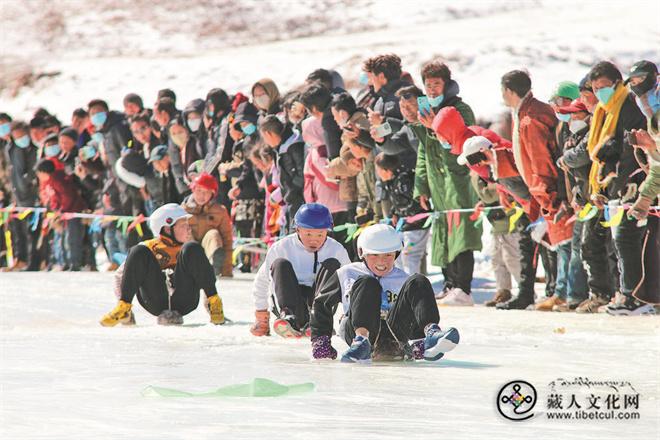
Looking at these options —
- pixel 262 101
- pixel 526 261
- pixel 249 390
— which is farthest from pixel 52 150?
pixel 249 390

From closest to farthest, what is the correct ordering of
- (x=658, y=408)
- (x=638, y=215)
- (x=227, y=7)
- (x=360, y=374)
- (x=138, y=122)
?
(x=658, y=408)
(x=360, y=374)
(x=638, y=215)
(x=138, y=122)
(x=227, y=7)

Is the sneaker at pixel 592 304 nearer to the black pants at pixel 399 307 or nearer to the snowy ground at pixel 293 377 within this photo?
the snowy ground at pixel 293 377

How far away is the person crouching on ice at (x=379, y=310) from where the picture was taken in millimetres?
7824

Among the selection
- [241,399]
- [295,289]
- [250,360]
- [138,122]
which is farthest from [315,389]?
[138,122]

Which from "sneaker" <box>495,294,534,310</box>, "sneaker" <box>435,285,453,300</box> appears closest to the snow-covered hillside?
"sneaker" <box>435,285,453,300</box>

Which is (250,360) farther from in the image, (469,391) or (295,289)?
Answer: (469,391)

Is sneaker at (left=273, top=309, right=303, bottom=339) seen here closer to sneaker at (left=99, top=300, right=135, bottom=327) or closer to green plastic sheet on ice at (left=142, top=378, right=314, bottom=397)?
sneaker at (left=99, top=300, right=135, bottom=327)

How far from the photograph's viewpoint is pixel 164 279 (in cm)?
1075

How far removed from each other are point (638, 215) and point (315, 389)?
180 inches

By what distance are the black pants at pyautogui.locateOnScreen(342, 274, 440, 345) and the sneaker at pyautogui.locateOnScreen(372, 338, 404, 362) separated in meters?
0.11

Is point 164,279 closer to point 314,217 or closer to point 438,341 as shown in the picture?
point 314,217

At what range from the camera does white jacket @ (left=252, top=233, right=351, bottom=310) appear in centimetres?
934

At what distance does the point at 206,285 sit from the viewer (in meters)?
10.7

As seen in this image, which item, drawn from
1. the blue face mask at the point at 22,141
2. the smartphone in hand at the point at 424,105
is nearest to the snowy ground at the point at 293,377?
the smartphone in hand at the point at 424,105
